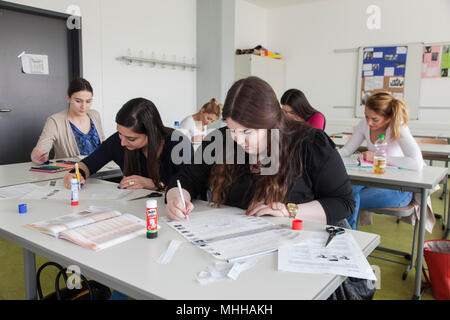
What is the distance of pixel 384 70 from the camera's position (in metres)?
5.83

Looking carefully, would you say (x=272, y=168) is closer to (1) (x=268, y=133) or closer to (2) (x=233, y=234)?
(1) (x=268, y=133)

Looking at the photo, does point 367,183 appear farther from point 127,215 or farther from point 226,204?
point 127,215

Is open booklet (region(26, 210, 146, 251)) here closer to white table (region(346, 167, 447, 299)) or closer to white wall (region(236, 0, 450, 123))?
white table (region(346, 167, 447, 299))

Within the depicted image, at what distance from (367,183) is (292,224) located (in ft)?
3.89

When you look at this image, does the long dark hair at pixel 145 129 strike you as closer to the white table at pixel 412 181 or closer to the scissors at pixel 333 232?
the scissors at pixel 333 232

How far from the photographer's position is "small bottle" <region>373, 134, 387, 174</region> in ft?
7.73

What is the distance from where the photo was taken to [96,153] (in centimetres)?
222

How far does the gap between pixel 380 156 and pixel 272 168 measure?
1291mm

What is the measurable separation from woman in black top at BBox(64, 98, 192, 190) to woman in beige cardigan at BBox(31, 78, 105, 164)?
0.94 metres

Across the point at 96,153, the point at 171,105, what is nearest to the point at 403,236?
the point at 96,153

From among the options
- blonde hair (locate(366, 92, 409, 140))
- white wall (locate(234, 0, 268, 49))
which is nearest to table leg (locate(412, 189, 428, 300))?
blonde hair (locate(366, 92, 409, 140))

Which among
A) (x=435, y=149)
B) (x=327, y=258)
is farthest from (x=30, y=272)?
(x=435, y=149)

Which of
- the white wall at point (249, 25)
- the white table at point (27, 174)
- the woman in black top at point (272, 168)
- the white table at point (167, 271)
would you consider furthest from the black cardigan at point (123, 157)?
the white wall at point (249, 25)

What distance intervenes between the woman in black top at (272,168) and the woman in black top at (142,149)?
42 centimetres
